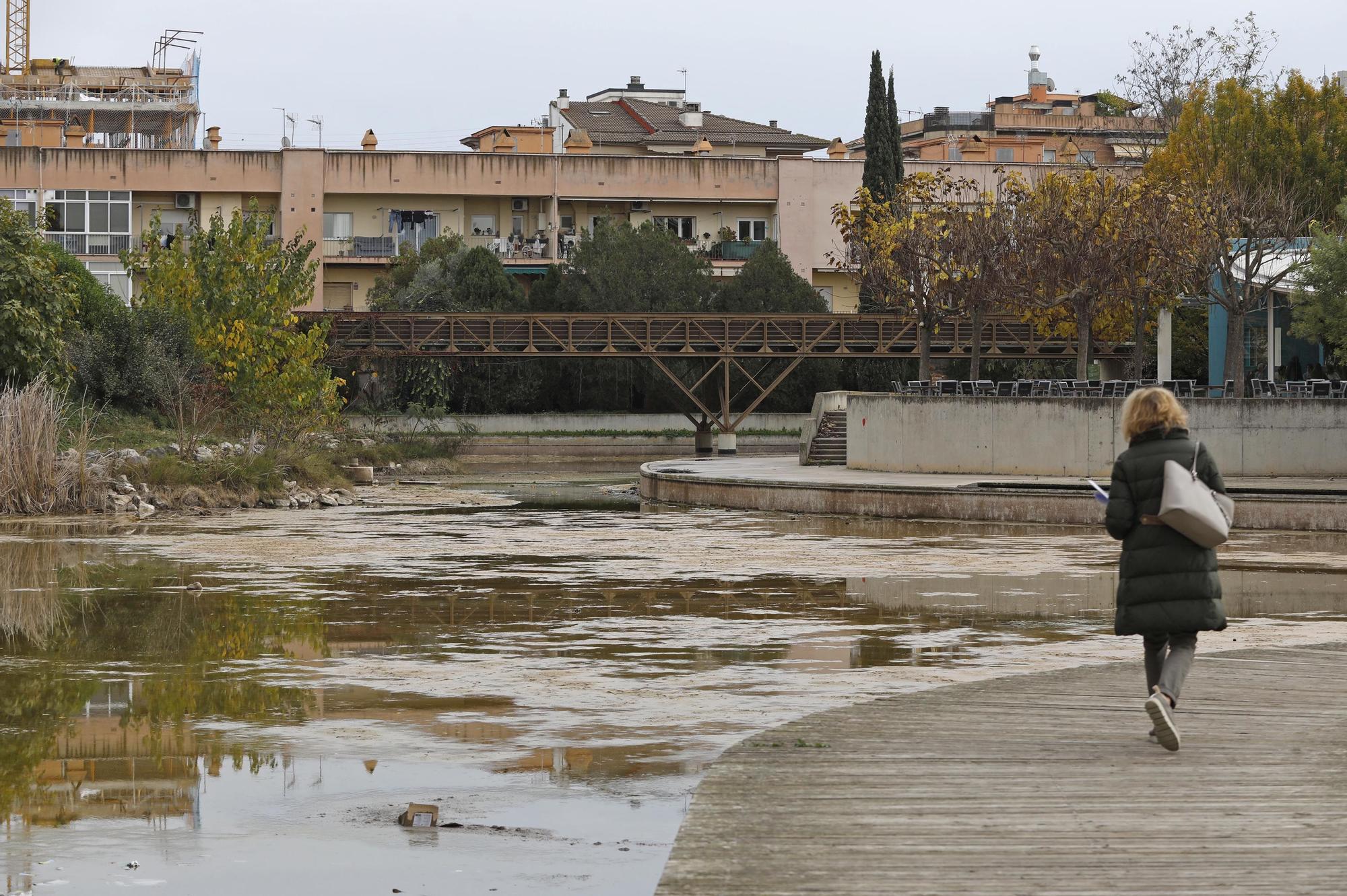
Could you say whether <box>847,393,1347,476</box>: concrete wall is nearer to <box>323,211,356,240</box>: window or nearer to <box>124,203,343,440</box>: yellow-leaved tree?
<box>124,203,343,440</box>: yellow-leaved tree

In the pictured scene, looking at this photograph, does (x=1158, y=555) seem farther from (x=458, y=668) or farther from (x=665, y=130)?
(x=665, y=130)

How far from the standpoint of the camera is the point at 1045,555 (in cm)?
2155

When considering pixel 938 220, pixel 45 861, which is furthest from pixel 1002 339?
pixel 45 861

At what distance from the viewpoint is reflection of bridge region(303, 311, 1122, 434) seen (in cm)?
5294

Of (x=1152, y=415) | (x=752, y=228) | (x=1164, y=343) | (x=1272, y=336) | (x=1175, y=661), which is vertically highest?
(x=752, y=228)

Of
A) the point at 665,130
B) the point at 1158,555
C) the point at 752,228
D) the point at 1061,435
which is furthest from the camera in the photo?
the point at 665,130

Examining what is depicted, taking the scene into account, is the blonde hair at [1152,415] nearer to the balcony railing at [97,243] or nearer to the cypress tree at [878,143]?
the cypress tree at [878,143]

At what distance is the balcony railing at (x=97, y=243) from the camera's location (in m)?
66.4

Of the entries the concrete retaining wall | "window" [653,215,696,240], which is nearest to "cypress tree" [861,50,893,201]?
the concrete retaining wall

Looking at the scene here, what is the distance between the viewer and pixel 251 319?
39.4m

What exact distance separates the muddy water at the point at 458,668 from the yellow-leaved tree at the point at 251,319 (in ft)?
40.0

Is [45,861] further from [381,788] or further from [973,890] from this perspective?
[973,890]

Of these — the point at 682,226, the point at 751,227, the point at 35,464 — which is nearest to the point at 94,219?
the point at 682,226

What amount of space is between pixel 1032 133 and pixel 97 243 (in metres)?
46.9
